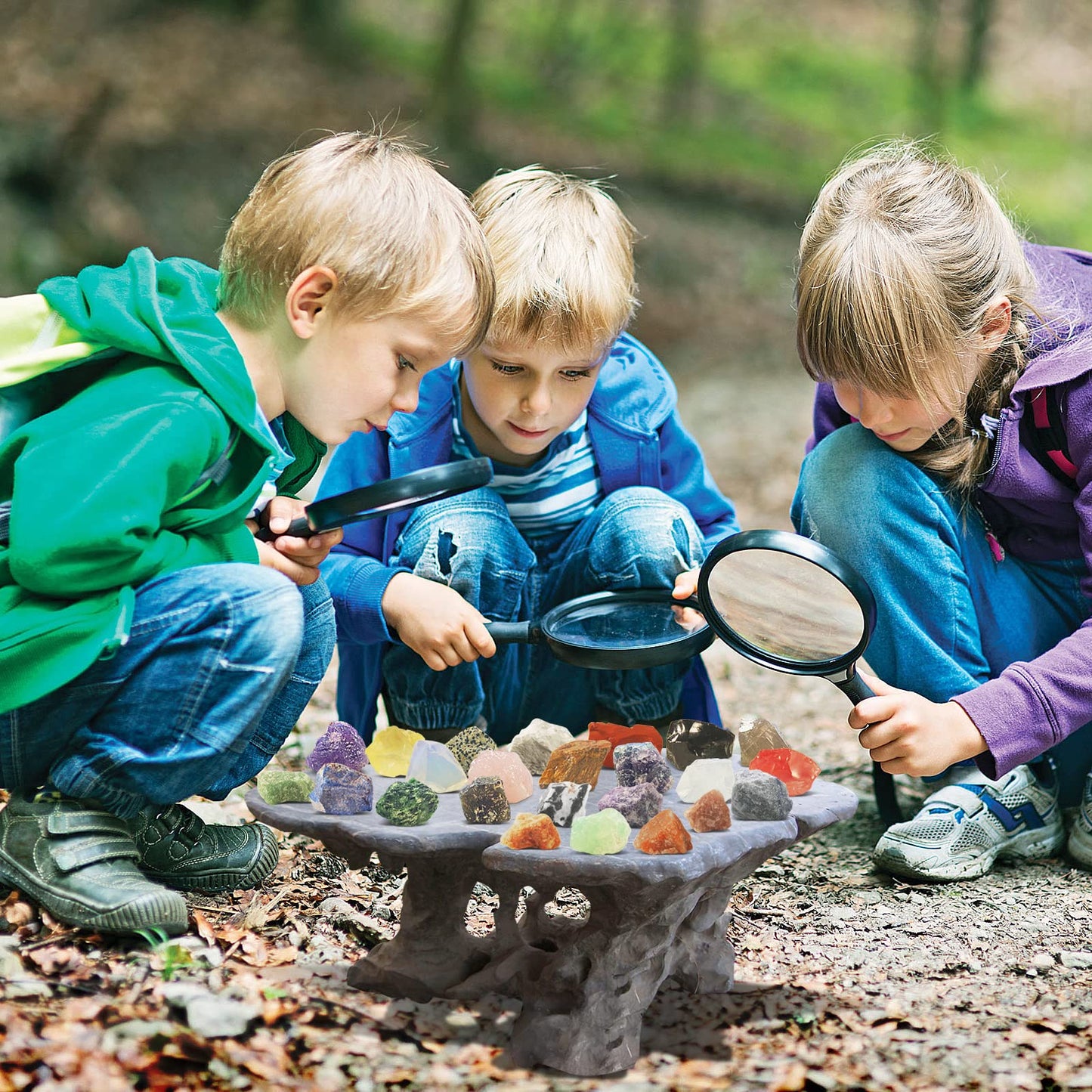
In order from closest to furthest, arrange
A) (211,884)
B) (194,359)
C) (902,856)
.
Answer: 1. (194,359)
2. (211,884)
3. (902,856)

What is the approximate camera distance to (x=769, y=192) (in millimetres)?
14234

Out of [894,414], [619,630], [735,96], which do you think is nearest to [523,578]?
[619,630]

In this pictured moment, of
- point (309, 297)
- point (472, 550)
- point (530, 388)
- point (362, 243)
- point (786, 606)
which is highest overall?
point (362, 243)

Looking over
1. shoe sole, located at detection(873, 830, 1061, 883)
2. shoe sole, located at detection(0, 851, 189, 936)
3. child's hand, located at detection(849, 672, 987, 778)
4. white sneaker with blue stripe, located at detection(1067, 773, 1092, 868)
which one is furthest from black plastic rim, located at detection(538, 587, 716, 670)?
white sneaker with blue stripe, located at detection(1067, 773, 1092, 868)

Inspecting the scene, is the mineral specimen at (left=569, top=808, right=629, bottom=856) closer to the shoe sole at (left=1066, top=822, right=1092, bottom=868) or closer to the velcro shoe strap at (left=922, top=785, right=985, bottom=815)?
the velcro shoe strap at (left=922, top=785, right=985, bottom=815)

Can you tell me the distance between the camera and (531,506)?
2.99m

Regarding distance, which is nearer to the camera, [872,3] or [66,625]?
[66,625]

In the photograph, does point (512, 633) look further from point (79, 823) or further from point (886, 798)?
point (886, 798)

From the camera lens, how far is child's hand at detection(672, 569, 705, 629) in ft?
8.26

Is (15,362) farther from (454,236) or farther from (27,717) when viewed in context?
(454,236)

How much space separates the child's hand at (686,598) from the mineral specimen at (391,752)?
0.61 metres

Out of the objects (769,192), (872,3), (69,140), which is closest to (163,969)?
(69,140)

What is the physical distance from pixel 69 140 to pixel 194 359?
8.79 m

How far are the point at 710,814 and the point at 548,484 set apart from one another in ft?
4.08
